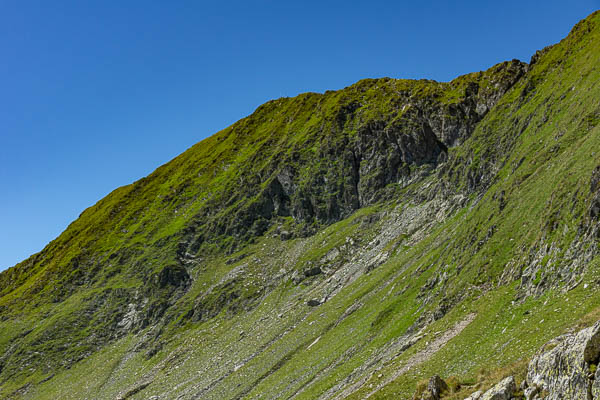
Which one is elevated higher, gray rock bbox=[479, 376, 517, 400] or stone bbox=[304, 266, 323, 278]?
gray rock bbox=[479, 376, 517, 400]

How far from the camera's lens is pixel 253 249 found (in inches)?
4946

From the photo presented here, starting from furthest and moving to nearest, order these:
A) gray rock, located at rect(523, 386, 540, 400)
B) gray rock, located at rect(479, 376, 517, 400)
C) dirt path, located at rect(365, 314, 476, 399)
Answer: dirt path, located at rect(365, 314, 476, 399), gray rock, located at rect(479, 376, 517, 400), gray rock, located at rect(523, 386, 540, 400)

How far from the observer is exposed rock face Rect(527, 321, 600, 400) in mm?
14352

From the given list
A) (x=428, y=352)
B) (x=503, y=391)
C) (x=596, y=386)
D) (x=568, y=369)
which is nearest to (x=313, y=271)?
(x=428, y=352)

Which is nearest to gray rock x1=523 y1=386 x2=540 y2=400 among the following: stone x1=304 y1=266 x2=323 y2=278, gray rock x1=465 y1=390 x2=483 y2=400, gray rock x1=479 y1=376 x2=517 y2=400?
gray rock x1=479 y1=376 x2=517 y2=400

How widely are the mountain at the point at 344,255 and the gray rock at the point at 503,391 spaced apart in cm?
174

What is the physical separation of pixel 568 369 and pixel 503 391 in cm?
364

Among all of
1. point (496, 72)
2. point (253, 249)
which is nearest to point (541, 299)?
point (253, 249)

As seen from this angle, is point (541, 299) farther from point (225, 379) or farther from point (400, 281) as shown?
point (225, 379)

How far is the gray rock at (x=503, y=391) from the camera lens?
17.9m

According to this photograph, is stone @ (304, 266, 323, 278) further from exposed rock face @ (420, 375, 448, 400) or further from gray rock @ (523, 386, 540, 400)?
gray rock @ (523, 386, 540, 400)

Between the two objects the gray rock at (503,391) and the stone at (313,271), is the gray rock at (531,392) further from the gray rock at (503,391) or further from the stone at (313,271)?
the stone at (313,271)

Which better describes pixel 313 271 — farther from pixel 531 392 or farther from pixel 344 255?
pixel 531 392

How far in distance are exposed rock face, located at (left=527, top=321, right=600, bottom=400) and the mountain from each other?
112 inches
